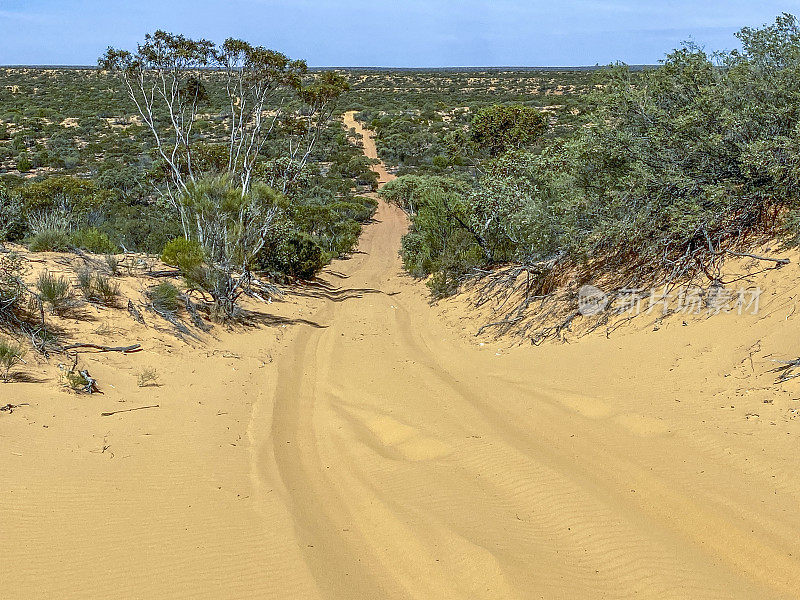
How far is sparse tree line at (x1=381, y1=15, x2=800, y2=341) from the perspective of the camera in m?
8.78

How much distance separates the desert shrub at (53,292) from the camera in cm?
905

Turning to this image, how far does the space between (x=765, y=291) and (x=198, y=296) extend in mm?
9569

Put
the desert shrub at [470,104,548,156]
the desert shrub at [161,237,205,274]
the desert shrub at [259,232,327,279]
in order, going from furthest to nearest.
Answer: the desert shrub at [470,104,548,156], the desert shrub at [259,232,327,279], the desert shrub at [161,237,205,274]

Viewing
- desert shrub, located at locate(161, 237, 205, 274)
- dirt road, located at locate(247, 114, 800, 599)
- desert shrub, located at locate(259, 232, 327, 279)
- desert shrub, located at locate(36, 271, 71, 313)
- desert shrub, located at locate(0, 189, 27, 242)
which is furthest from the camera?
desert shrub, located at locate(259, 232, 327, 279)

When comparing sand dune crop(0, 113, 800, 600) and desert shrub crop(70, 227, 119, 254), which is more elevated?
desert shrub crop(70, 227, 119, 254)

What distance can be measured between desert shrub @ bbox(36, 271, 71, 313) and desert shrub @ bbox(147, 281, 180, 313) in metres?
1.48

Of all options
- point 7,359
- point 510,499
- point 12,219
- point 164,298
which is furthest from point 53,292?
point 12,219

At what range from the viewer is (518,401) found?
7.08m

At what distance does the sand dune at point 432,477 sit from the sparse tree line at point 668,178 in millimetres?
1372

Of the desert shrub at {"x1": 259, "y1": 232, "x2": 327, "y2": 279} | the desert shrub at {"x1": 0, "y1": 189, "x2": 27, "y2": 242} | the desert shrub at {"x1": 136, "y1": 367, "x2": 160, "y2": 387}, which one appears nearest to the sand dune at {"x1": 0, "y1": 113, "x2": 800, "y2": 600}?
the desert shrub at {"x1": 136, "y1": 367, "x2": 160, "y2": 387}

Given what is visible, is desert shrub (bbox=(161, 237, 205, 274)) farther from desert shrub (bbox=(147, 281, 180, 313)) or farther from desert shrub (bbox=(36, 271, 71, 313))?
desert shrub (bbox=(36, 271, 71, 313))

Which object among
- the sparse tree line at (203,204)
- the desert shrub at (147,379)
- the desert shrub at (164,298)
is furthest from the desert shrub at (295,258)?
the desert shrub at (147,379)

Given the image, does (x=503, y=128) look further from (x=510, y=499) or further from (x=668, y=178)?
(x=510, y=499)

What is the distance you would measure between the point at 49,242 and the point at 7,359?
265 inches
